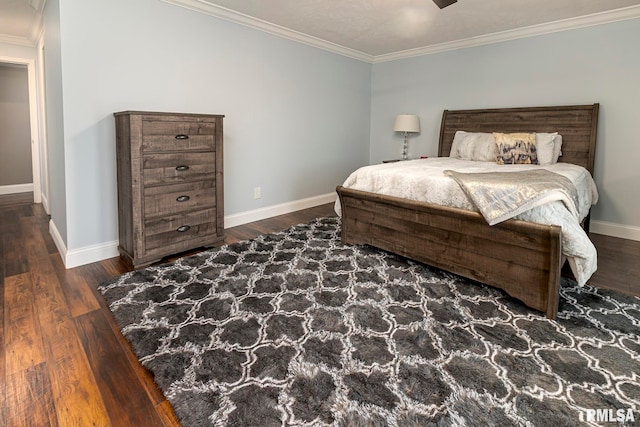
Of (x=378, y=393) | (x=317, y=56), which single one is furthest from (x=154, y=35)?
(x=378, y=393)

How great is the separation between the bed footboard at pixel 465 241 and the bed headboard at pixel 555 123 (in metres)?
2.26

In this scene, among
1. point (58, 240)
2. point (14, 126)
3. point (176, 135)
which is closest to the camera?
point (176, 135)

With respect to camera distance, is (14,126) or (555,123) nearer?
(555,123)

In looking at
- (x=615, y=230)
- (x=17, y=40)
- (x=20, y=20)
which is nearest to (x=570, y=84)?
(x=615, y=230)

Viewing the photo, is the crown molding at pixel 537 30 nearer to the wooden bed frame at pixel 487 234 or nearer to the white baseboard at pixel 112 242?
the wooden bed frame at pixel 487 234

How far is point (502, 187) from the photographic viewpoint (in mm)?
2291

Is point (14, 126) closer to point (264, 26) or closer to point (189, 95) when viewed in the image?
point (189, 95)

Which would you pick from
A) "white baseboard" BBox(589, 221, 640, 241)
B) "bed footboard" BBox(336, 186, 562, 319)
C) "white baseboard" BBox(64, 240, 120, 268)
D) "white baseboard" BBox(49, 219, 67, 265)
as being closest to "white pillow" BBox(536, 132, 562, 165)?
"white baseboard" BBox(589, 221, 640, 241)

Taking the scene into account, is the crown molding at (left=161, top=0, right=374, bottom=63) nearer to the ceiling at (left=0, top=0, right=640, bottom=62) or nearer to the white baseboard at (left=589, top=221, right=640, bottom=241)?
the ceiling at (left=0, top=0, right=640, bottom=62)

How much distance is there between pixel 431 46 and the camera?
476 centimetres

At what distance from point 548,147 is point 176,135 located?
3667mm

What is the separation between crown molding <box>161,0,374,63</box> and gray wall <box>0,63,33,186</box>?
440 cm

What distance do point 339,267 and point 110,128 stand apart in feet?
7.34

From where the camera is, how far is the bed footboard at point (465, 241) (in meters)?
2.11
